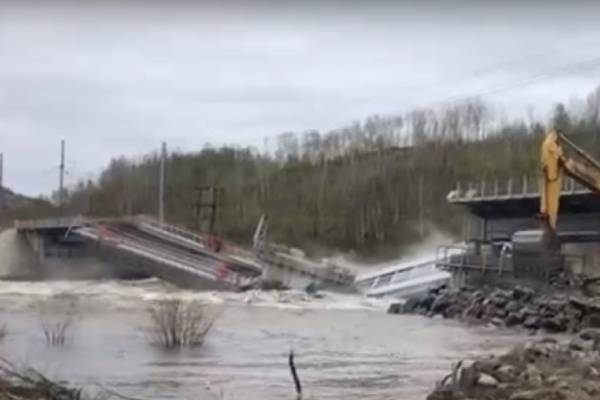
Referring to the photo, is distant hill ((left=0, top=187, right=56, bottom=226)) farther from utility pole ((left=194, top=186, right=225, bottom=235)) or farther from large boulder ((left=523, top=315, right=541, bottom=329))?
large boulder ((left=523, top=315, right=541, bottom=329))

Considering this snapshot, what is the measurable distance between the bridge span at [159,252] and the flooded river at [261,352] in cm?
1795

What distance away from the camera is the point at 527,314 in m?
44.9

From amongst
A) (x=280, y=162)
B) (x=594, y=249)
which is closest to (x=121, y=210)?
(x=280, y=162)

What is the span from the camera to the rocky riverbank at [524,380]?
1658cm

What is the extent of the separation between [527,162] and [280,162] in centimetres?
3558

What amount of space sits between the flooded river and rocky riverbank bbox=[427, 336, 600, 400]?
1.96 metres

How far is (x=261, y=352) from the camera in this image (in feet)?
99.8

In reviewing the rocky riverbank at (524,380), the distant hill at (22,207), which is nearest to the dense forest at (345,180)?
the distant hill at (22,207)

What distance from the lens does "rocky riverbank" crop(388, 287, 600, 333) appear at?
42.1 metres

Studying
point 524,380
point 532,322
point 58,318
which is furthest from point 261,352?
point 532,322

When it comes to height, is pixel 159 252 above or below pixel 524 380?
below

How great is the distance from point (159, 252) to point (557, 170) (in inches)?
1384

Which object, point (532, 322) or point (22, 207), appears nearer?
point (532, 322)

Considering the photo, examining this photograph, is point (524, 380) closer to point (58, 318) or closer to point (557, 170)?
point (58, 318)
